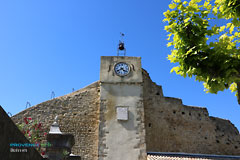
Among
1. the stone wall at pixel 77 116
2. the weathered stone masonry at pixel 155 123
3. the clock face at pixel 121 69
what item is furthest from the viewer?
the clock face at pixel 121 69

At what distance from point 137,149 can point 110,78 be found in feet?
14.6

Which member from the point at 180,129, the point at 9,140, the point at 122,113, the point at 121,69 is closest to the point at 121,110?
the point at 122,113

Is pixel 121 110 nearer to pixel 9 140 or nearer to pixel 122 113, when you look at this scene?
pixel 122 113

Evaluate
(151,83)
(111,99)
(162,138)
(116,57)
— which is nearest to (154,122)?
(162,138)

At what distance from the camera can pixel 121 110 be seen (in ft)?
42.7

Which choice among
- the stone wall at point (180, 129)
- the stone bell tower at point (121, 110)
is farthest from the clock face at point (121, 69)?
the stone wall at point (180, 129)

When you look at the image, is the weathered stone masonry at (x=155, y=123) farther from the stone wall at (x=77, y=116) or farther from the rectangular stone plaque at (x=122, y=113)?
the rectangular stone plaque at (x=122, y=113)

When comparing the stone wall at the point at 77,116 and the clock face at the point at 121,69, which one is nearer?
the stone wall at the point at 77,116

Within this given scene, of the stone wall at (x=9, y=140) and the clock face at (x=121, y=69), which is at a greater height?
the clock face at (x=121, y=69)

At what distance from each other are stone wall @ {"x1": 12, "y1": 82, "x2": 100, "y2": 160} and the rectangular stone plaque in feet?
5.36

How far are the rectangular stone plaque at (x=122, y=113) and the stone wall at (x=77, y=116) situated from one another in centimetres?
163

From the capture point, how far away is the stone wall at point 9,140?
4383mm

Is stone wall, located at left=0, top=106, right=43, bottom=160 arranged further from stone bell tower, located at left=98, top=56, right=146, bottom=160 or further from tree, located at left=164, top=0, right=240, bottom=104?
stone bell tower, located at left=98, top=56, right=146, bottom=160

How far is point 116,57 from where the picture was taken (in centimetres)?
1464
